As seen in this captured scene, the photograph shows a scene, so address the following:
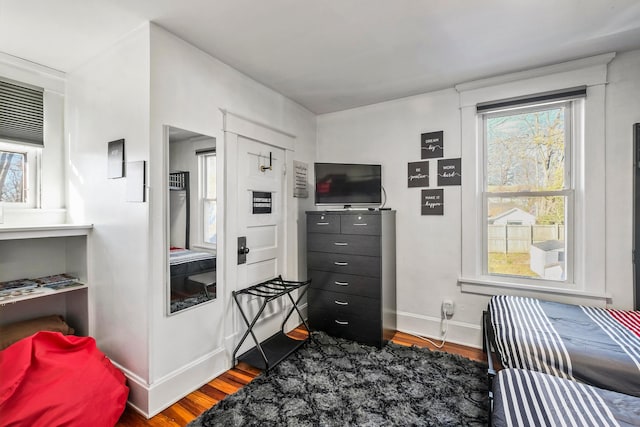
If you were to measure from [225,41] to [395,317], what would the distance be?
A: 2965mm

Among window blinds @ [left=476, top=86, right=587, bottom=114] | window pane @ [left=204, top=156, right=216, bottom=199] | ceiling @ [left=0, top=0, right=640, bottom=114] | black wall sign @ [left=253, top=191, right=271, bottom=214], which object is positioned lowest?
black wall sign @ [left=253, top=191, right=271, bottom=214]

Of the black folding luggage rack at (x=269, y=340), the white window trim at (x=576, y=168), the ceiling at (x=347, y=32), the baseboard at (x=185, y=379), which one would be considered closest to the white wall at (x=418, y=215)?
the white window trim at (x=576, y=168)

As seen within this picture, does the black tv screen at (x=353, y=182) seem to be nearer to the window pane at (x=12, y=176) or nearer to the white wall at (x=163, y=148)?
the white wall at (x=163, y=148)

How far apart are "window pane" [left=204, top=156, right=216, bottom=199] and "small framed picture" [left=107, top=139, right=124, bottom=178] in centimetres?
55

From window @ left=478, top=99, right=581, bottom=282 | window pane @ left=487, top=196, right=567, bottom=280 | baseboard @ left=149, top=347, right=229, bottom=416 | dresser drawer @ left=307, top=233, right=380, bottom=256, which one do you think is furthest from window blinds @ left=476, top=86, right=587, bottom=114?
baseboard @ left=149, top=347, right=229, bottom=416

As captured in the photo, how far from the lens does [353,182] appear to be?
311cm

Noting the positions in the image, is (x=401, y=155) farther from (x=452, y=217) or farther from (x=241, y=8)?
(x=241, y=8)

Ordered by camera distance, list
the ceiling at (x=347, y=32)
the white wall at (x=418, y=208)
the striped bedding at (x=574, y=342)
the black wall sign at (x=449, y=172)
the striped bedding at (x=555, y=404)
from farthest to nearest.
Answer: the black wall sign at (x=449, y=172) < the white wall at (x=418, y=208) < the ceiling at (x=347, y=32) < the striped bedding at (x=574, y=342) < the striped bedding at (x=555, y=404)

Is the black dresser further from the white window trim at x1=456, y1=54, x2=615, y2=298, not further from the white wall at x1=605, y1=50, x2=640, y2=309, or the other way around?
the white wall at x1=605, y1=50, x2=640, y2=309

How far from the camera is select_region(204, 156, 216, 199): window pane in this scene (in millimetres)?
2295

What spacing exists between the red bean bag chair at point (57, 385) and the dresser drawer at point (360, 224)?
2077 mm

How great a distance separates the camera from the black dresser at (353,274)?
9.09 feet

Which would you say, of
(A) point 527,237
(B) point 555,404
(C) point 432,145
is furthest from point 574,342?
(C) point 432,145

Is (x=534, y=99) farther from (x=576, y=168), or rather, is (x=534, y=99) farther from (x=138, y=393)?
(x=138, y=393)
